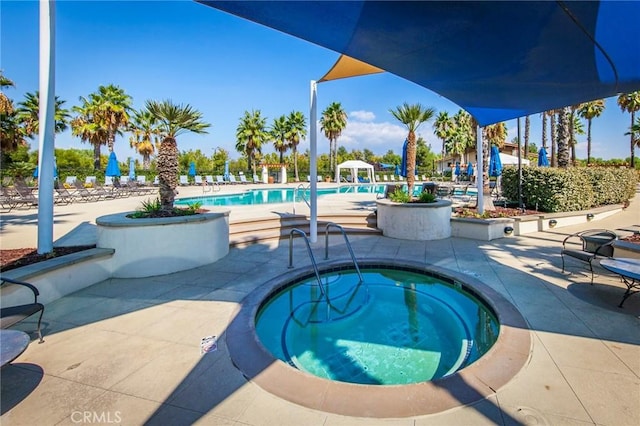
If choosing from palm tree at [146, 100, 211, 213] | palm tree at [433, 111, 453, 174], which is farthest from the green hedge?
palm tree at [433, 111, 453, 174]

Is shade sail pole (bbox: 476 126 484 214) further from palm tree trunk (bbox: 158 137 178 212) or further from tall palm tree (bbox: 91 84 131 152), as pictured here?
tall palm tree (bbox: 91 84 131 152)

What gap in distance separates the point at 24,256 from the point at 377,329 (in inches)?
213

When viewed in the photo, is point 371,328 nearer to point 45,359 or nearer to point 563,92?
point 45,359

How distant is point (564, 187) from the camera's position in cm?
905

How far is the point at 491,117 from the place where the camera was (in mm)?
7164

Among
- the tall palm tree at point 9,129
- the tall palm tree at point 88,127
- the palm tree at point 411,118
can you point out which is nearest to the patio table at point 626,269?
the palm tree at point 411,118

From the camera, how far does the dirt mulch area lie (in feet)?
13.5

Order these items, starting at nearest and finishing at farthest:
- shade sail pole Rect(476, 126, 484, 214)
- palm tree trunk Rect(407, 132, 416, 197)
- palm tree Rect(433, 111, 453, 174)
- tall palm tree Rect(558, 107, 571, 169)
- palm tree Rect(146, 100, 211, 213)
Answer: palm tree Rect(146, 100, 211, 213)
shade sail pole Rect(476, 126, 484, 214)
palm tree trunk Rect(407, 132, 416, 197)
tall palm tree Rect(558, 107, 571, 169)
palm tree Rect(433, 111, 453, 174)

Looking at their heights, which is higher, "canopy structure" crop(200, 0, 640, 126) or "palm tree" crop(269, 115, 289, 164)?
"palm tree" crop(269, 115, 289, 164)

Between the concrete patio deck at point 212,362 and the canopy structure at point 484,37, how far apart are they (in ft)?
10.0

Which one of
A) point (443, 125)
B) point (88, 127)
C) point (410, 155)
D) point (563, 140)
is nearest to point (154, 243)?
point (410, 155)

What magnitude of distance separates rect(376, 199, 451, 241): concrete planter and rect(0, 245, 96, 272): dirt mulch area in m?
6.80

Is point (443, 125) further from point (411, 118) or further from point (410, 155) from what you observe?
point (411, 118)

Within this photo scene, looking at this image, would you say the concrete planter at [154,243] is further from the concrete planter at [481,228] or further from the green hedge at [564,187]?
the green hedge at [564,187]
